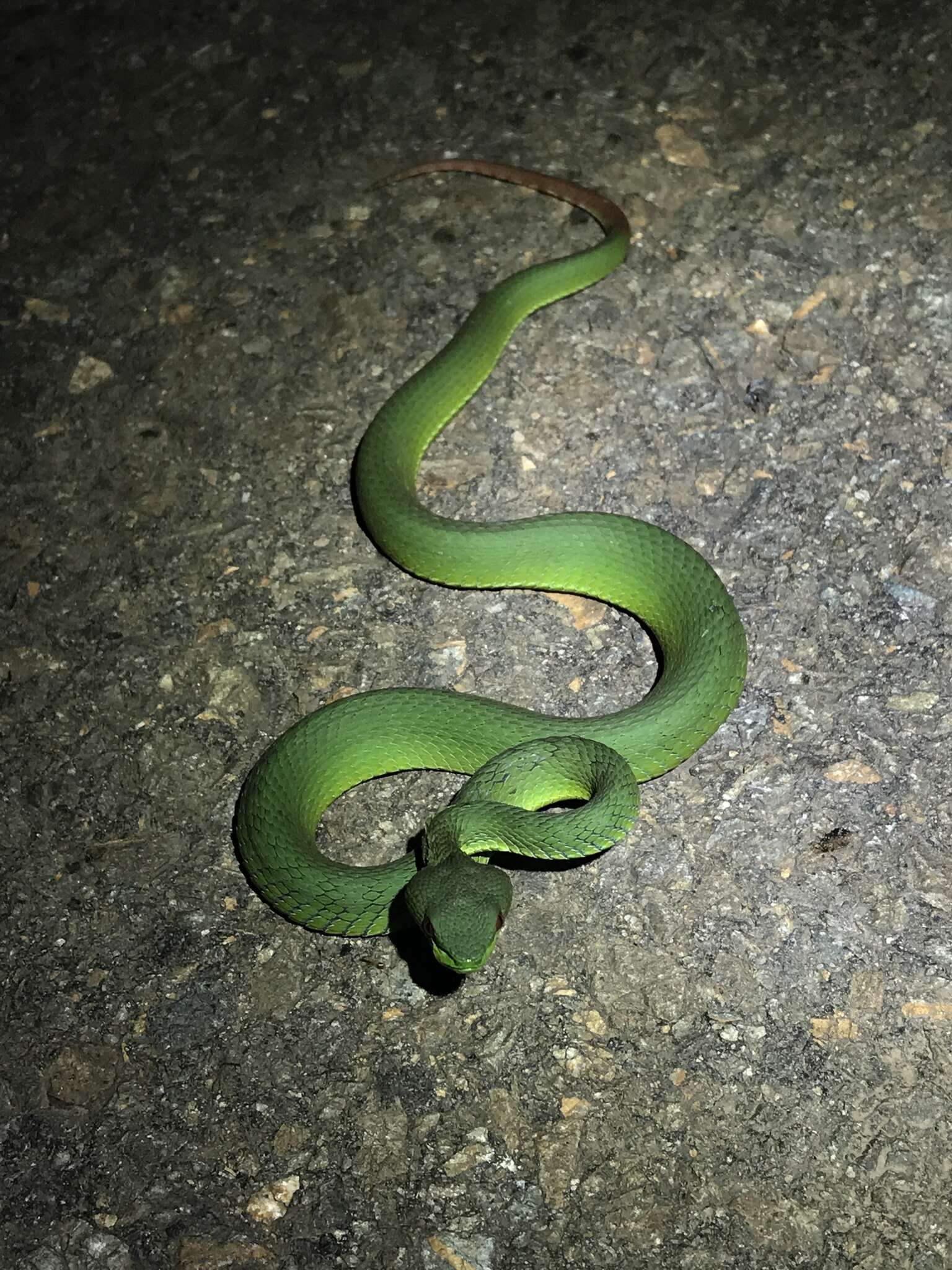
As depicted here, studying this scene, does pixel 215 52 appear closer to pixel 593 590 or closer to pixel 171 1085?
pixel 593 590

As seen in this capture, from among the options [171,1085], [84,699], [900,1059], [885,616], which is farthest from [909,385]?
[171,1085]

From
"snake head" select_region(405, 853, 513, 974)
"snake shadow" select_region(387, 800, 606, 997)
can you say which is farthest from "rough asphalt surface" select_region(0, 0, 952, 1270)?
"snake head" select_region(405, 853, 513, 974)

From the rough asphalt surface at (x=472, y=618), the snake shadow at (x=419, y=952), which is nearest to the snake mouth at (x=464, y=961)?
the snake shadow at (x=419, y=952)

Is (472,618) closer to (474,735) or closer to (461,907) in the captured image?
(474,735)

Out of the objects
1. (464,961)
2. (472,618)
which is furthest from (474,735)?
(464,961)

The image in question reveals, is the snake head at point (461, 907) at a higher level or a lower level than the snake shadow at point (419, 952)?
higher

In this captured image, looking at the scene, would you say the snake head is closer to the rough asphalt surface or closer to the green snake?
the green snake

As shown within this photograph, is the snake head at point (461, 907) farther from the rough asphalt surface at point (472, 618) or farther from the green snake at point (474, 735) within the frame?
the rough asphalt surface at point (472, 618)
